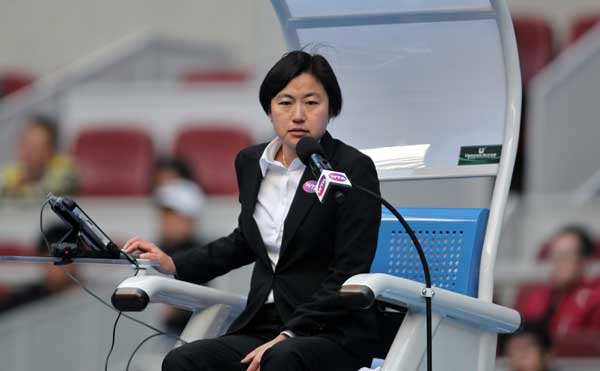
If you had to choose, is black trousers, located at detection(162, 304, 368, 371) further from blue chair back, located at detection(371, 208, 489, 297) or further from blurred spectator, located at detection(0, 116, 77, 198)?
blurred spectator, located at detection(0, 116, 77, 198)

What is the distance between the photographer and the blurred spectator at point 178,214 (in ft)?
20.7

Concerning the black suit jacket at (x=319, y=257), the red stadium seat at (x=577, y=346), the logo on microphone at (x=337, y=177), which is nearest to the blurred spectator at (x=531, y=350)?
the red stadium seat at (x=577, y=346)

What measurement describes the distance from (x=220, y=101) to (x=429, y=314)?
4900 mm

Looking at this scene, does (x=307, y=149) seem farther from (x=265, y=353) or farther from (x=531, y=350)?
(x=531, y=350)

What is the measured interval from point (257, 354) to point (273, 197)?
19.6 inches

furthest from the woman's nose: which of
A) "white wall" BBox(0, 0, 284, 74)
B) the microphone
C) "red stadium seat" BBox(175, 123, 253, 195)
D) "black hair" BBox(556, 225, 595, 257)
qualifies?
"white wall" BBox(0, 0, 284, 74)

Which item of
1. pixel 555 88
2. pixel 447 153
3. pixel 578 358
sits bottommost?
pixel 578 358

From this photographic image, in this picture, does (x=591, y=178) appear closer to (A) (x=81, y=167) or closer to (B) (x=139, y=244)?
(A) (x=81, y=167)

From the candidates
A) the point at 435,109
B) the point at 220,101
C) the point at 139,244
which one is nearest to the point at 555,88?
the point at 220,101

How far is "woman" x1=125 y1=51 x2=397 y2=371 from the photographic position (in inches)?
141

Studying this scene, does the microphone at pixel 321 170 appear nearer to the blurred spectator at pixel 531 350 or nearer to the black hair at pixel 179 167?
the blurred spectator at pixel 531 350

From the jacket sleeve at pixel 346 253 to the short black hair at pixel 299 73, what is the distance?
0.23m

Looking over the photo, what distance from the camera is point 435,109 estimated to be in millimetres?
4203

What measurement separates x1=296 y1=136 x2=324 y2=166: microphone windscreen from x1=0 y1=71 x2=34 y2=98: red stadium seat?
6687 millimetres
